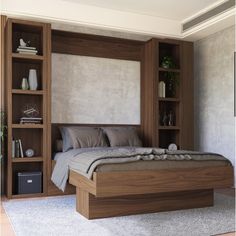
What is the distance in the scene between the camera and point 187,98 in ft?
17.7

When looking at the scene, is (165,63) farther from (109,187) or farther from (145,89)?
(109,187)

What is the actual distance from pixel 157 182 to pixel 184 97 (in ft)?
8.18

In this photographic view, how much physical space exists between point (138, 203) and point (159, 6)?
2.97 m

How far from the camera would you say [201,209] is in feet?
11.6

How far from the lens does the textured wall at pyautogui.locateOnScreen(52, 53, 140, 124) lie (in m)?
4.92

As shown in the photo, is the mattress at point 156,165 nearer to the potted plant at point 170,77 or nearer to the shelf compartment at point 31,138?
the shelf compartment at point 31,138

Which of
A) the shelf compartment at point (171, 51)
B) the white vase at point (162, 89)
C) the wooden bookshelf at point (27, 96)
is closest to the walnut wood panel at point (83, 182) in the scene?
the wooden bookshelf at point (27, 96)

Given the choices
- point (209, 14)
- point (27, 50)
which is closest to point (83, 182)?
point (27, 50)

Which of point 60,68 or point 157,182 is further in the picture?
point 60,68

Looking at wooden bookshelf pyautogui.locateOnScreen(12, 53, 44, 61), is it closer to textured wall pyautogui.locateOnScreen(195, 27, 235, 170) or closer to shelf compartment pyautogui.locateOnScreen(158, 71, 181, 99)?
shelf compartment pyautogui.locateOnScreen(158, 71, 181, 99)

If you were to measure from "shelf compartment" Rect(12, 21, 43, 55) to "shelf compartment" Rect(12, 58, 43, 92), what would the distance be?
0.60 feet

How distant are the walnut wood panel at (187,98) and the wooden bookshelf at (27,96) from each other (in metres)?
2.26

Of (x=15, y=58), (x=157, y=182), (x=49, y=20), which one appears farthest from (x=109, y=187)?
(x=49, y=20)

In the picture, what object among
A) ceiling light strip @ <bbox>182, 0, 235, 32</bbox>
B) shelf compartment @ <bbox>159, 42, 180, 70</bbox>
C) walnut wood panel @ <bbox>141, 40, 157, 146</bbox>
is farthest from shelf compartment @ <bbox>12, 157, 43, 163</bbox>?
ceiling light strip @ <bbox>182, 0, 235, 32</bbox>
